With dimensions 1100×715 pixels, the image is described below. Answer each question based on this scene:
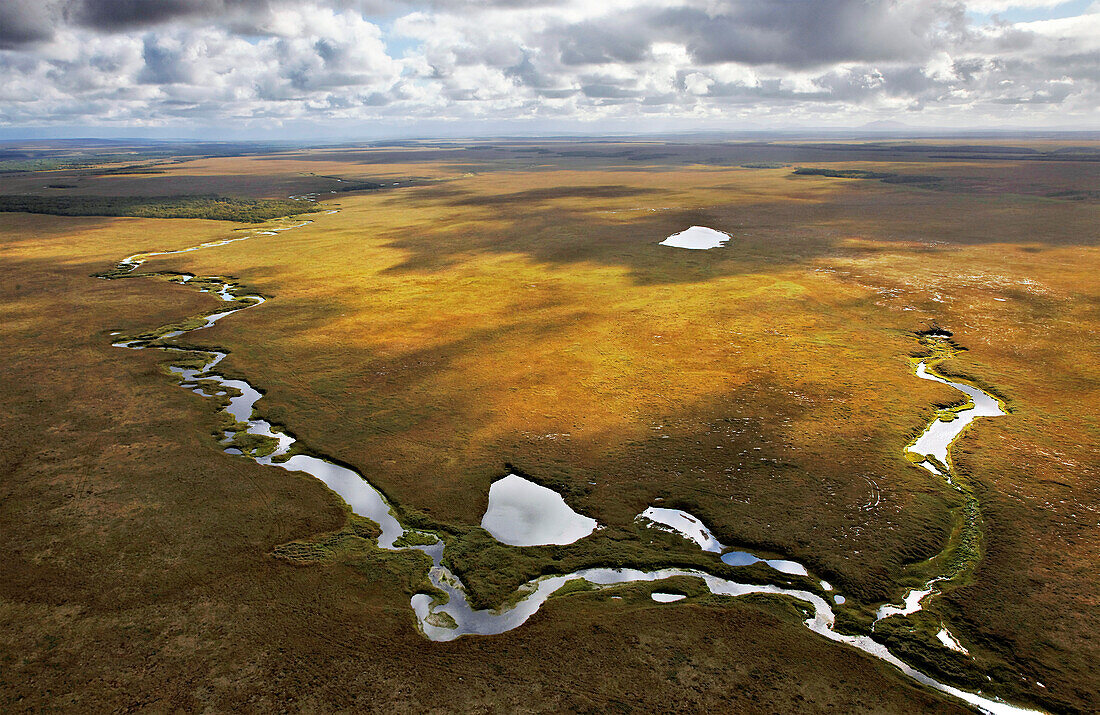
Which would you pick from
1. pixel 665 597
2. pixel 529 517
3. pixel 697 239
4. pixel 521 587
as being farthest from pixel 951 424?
pixel 697 239

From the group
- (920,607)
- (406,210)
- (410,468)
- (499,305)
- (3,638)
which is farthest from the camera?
(406,210)

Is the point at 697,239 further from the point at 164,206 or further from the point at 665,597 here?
the point at 164,206

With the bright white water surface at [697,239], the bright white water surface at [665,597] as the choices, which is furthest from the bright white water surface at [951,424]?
the bright white water surface at [697,239]

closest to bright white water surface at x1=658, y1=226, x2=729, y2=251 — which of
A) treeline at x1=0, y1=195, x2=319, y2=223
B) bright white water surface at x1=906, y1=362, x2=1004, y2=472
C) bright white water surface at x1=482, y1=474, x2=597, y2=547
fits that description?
bright white water surface at x1=906, y1=362, x2=1004, y2=472

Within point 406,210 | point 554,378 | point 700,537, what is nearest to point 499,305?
point 554,378

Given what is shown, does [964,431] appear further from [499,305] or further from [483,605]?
[499,305]
